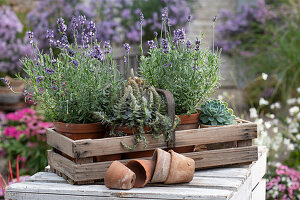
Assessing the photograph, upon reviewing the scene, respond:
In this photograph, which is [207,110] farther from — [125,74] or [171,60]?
[125,74]

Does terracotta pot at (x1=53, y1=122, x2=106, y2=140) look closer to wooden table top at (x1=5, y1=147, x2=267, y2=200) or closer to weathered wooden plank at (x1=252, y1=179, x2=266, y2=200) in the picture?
wooden table top at (x1=5, y1=147, x2=267, y2=200)

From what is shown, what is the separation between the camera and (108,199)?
157cm

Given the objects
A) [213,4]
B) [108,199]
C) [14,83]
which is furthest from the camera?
[213,4]

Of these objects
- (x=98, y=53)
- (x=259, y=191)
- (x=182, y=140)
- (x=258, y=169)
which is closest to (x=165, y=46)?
(x=98, y=53)

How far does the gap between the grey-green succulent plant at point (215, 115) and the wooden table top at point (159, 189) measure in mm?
209

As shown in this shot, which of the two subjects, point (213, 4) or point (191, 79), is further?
point (213, 4)

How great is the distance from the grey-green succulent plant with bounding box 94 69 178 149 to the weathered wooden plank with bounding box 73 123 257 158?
34mm

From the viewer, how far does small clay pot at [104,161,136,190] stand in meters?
1.57

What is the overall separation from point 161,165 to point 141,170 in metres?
0.10

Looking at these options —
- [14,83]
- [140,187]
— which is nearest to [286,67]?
[14,83]

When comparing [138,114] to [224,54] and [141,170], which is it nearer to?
[141,170]

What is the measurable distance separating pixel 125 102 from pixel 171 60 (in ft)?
1.01

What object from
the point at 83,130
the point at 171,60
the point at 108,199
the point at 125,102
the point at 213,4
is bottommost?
the point at 108,199

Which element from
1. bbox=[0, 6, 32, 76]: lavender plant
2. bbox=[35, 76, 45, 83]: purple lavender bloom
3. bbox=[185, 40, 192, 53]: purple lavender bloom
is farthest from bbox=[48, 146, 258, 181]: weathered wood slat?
bbox=[0, 6, 32, 76]: lavender plant
